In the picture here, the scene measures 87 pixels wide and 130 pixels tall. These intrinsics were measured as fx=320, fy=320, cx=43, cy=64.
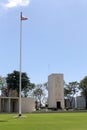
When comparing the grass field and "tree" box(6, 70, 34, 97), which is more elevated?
"tree" box(6, 70, 34, 97)

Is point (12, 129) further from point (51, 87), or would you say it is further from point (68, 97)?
point (68, 97)

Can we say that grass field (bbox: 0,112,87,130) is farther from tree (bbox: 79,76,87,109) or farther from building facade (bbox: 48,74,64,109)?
tree (bbox: 79,76,87,109)

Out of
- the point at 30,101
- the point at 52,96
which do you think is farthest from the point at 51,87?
the point at 30,101

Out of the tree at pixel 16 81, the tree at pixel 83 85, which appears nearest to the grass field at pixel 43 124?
the tree at pixel 16 81

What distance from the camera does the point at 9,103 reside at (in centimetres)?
7244

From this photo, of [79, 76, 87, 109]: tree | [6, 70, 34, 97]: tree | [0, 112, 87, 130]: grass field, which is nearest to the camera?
[0, 112, 87, 130]: grass field

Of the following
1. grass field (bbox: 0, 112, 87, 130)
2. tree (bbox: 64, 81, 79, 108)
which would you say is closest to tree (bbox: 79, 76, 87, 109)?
tree (bbox: 64, 81, 79, 108)

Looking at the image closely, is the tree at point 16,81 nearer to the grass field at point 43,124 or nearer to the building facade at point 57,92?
the building facade at point 57,92

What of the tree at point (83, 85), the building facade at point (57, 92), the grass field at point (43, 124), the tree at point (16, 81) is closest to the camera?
the grass field at point (43, 124)

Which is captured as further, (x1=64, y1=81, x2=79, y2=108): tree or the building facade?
(x1=64, y1=81, x2=79, y2=108): tree

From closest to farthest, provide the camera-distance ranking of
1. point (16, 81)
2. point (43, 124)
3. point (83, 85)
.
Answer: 1. point (43, 124)
2. point (16, 81)
3. point (83, 85)

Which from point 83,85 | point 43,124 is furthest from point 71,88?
point 43,124

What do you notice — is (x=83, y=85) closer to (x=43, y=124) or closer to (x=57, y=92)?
(x=57, y=92)

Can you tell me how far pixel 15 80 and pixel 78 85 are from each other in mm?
20476
